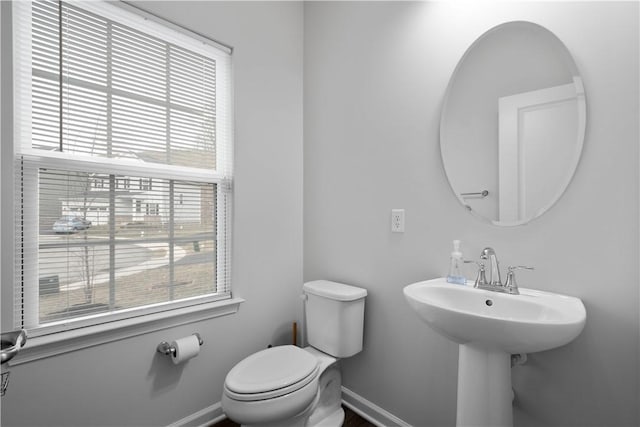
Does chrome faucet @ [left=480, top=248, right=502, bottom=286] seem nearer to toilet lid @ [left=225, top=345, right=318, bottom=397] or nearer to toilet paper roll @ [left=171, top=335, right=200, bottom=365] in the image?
toilet lid @ [left=225, top=345, right=318, bottom=397]

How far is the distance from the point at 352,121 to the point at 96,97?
1276 millimetres

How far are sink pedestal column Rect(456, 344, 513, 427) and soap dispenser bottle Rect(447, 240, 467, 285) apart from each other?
11.5 inches

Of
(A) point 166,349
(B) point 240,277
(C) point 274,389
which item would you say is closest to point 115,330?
(A) point 166,349

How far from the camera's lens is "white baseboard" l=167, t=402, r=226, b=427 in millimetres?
1576

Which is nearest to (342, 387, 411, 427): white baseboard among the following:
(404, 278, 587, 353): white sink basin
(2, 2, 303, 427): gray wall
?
(2, 2, 303, 427): gray wall

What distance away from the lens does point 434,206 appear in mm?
1440

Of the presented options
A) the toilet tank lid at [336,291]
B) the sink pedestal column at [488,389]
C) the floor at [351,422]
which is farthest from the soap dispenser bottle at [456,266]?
the floor at [351,422]

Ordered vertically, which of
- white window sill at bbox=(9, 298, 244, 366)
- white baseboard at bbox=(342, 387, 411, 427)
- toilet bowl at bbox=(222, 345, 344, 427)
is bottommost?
white baseboard at bbox=(342, 387, 411, 427)

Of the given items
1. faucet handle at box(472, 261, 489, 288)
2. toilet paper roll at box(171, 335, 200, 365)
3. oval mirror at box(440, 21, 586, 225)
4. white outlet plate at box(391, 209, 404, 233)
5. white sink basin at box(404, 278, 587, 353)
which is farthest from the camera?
white outlet plate at box(391, 209, 404, 233)

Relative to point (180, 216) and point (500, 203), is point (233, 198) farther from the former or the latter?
point (500, 203)

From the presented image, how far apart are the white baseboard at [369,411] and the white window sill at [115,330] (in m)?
0.87

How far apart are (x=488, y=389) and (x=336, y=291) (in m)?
0.82

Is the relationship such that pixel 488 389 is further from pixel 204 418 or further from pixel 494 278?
pixel 204 418

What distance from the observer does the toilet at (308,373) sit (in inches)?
47.9
